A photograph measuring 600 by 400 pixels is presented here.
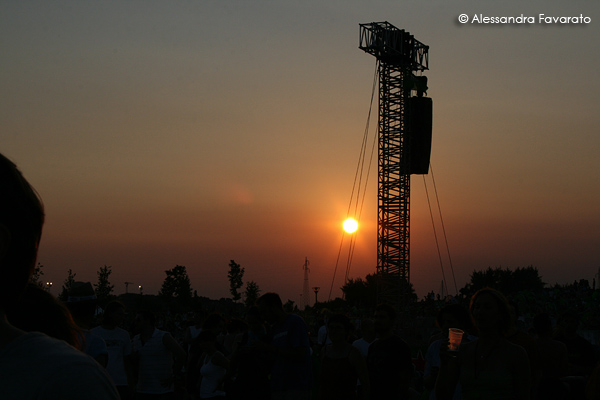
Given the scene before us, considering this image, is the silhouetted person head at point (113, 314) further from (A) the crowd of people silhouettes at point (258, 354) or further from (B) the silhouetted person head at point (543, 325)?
(B) the silhouetted person head at point (543, 325)

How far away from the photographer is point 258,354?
A: 8.55 m

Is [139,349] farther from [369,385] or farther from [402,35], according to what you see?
[402,35]

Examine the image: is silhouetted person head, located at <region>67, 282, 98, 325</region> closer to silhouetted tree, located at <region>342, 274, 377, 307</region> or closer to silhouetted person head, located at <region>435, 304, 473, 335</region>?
silhouetted person head, located at <region>435, 304, 473, 335</region>

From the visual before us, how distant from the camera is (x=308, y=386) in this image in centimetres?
777

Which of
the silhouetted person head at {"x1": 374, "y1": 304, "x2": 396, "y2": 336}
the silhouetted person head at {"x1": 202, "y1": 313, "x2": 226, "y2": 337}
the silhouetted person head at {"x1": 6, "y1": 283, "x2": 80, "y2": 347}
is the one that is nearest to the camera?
the silhouetted person head at {"x1": 6, "y1": 283, "x2": 80, "y2": 347}

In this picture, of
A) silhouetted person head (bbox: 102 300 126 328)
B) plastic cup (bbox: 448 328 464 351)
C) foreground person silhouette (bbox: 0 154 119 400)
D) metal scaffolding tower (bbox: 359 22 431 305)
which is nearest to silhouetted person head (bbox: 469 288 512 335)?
plastic cup (bbox: 448 328 464 351)

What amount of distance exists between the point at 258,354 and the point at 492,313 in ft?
13.3

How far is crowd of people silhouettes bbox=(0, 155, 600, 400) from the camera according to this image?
4.71 feet

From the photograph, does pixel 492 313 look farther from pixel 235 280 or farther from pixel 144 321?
pixel 235 280

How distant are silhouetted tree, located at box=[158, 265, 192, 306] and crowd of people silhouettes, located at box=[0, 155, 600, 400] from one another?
209 feet

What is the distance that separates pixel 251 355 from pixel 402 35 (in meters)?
43.9

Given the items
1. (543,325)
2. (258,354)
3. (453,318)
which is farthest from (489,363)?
(258,354)

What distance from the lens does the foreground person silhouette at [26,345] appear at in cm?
137

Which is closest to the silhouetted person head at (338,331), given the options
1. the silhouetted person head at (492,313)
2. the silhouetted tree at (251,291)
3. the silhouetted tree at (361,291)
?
the silhouetted person head at (492,313)
